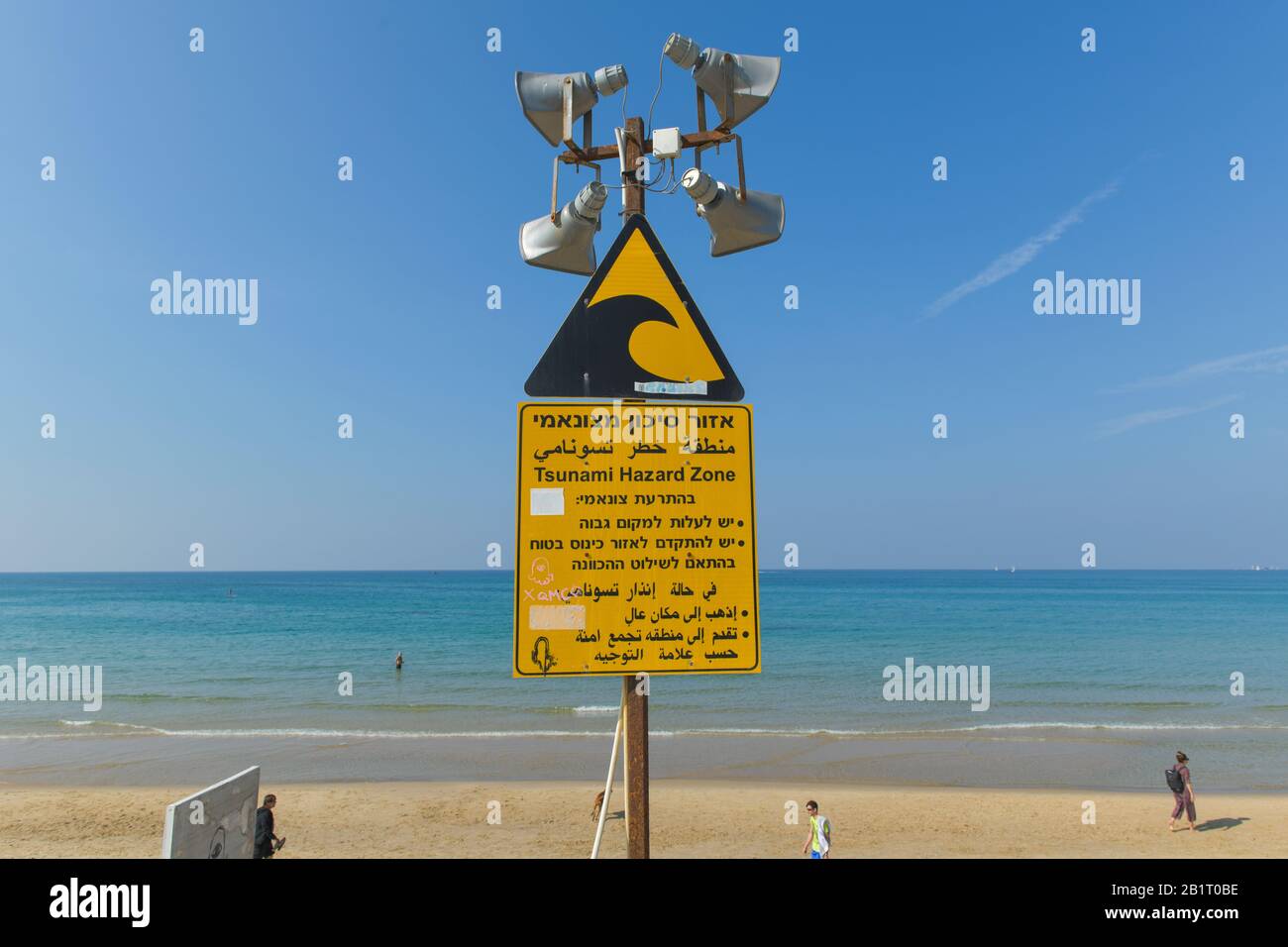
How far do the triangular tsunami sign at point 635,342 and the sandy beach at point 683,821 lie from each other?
11.3 metres

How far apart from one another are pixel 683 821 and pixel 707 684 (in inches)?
629

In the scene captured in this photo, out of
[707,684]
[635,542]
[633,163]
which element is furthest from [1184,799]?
[707,684]

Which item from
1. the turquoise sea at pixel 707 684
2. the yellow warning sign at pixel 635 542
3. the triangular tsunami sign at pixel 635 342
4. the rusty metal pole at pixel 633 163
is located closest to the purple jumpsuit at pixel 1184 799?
the turquoise sea at pixel 707 684

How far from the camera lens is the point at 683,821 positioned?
45.8ft

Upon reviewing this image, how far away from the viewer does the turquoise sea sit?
23.1 m

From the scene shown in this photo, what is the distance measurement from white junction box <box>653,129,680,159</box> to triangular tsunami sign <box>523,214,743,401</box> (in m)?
0.57

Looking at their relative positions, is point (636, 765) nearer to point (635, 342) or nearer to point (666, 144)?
point (635, 342)

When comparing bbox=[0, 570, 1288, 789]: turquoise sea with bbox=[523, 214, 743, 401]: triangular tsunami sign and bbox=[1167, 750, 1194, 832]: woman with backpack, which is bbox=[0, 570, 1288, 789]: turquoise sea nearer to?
bbox=[1167, 750, 1194, 832]: woman with backpack

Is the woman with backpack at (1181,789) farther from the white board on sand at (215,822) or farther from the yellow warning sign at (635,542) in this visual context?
the white board on sand at (215,822)

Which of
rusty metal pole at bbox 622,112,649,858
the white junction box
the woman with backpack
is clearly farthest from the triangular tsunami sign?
the woman with backpack

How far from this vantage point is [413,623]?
66250mm

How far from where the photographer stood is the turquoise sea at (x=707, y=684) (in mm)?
Answer: 23141
